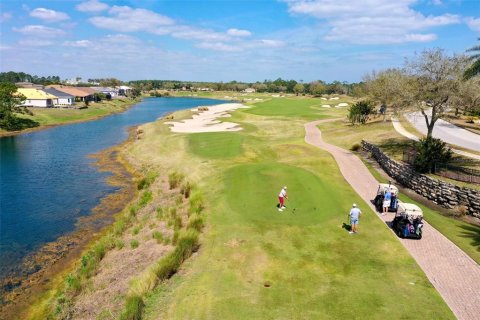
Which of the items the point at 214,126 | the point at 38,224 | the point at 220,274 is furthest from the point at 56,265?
the point at 214,126

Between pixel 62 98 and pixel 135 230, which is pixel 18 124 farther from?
pixel 135 230

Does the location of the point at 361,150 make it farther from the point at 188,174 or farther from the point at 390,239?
the point at 390,239

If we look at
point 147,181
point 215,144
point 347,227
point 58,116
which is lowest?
point 147,181

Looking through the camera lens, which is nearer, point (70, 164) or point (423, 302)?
point (423, 302)

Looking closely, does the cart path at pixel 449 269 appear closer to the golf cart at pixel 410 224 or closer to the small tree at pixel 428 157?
the golf cart at pixel 410 224

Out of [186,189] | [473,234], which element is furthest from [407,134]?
[186,189]

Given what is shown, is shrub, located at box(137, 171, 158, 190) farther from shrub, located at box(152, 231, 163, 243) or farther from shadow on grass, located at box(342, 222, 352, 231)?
shadow on grass, located at box(342, 222, 352, 231)
